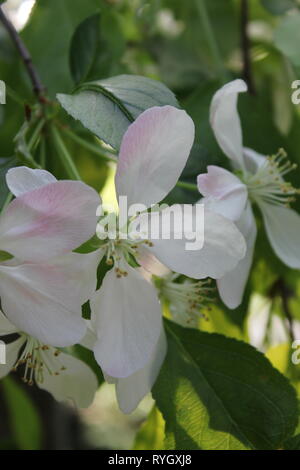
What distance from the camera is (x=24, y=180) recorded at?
533mm

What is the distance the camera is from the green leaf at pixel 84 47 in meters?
0.78

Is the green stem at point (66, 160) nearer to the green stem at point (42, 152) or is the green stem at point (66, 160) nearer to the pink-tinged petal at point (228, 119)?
the green stem at point (42, 152)

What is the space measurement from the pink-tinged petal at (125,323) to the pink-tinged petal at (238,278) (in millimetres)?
71

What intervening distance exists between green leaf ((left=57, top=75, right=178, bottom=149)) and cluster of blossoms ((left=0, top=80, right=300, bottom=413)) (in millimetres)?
34

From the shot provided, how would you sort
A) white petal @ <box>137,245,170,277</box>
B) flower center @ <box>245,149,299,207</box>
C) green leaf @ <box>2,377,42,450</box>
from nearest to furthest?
1. white petal @ <box>137,245,170,277</box>
2. flower center @ <box>245,149,299,207</box>
3. green leaf @ <box>2,377,42,450</box>

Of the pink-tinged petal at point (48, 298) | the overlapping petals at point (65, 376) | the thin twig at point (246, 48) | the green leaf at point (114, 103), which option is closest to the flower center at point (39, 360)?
the overlapping petals at point (65, 376)

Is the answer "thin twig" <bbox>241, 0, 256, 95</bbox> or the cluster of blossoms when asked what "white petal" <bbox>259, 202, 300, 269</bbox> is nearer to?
the cluster of blossoms

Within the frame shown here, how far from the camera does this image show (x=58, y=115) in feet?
2.54

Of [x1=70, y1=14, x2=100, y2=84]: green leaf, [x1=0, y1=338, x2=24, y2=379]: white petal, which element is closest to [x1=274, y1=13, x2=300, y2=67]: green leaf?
[x1=70, y1=14, x2=100, y2=84]: green leaf

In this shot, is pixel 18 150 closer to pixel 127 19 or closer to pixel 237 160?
pixel 237 160

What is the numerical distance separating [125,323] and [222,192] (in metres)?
0.14

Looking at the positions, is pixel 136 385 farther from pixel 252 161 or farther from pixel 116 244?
pixel 252 161

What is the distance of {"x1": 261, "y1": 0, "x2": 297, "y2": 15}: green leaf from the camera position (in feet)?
3.11
